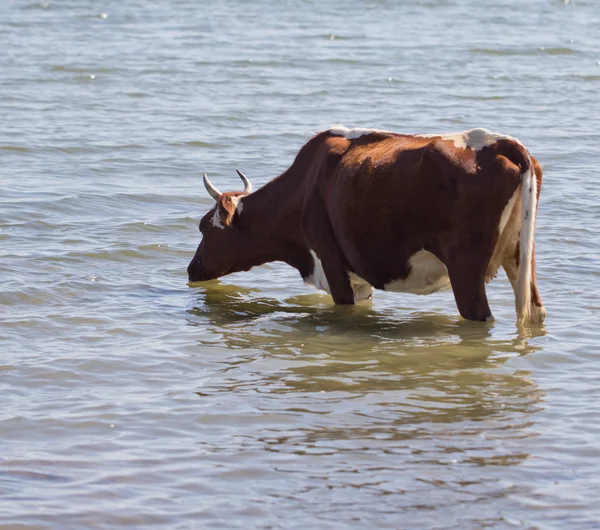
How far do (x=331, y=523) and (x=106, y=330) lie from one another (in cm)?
342

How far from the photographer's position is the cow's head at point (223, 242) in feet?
30.3

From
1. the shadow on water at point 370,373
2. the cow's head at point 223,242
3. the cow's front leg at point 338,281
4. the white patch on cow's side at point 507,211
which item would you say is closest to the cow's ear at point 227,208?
the cow's head at point 223,242

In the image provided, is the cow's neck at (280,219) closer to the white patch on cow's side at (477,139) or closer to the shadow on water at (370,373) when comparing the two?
the shadow on water at (370,373)

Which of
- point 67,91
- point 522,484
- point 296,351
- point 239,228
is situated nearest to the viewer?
point 522,484

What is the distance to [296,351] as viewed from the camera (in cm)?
739

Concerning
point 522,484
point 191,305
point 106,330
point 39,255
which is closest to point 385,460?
point 522,484

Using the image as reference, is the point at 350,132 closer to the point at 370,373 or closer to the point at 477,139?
the point at 477,139

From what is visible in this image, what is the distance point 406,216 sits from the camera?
7633mm

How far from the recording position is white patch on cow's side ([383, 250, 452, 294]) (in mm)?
7754

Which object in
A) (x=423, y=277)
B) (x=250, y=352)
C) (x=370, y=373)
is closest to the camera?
(x=370, y=373)

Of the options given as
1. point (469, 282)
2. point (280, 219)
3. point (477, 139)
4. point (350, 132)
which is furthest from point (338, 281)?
point (477, 139)

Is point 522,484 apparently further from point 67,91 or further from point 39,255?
point 67,91

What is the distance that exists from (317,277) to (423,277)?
107cm

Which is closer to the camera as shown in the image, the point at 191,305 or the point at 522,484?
the point at 522,484
